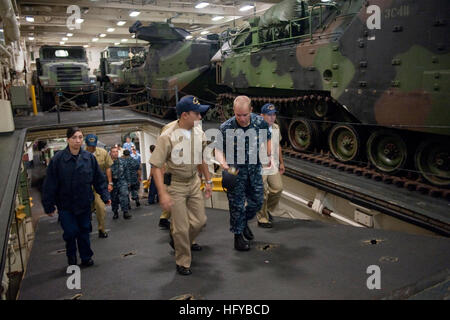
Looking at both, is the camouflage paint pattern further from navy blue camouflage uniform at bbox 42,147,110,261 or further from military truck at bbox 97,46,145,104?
military truck at bbox 97,46,145,104

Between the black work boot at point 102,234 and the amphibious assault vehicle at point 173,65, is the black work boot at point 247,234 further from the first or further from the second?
the amphibious assault vehicle at point 173,65

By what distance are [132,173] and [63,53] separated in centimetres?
1382

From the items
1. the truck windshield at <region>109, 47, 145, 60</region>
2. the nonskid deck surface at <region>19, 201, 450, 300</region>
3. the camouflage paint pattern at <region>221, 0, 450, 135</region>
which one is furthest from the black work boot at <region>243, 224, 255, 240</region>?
the truck windshield at <region>109, 47, 145, 60</region>

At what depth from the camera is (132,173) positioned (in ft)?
28.0

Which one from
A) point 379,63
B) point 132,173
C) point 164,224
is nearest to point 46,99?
point 132,173

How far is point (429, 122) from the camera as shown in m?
5.53

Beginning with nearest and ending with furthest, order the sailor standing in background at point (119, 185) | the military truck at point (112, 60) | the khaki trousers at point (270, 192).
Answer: the khaki trousers at point (270, 192) < the sailor standing in background at point (119, 185) < the military truck at point (112, 60)

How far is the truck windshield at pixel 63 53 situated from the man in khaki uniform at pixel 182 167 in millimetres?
17719

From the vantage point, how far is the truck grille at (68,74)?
1853cm

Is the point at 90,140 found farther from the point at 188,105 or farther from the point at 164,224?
the point at 188,105

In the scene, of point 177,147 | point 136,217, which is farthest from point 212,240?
point 136,217

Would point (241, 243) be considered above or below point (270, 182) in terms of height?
below

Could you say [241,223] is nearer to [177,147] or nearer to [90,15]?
[177,147]

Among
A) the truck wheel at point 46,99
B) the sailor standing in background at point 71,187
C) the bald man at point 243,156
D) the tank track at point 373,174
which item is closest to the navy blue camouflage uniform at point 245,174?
the bald man at point 243,156
